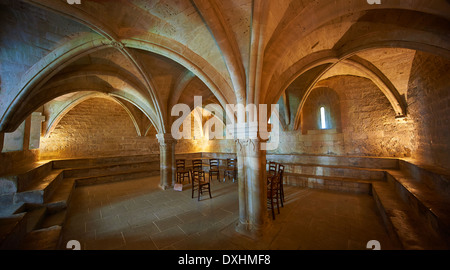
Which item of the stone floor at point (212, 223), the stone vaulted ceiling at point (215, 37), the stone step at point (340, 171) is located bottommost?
→ the stone floor at point (212, 223)

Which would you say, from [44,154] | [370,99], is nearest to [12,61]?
[44,154]

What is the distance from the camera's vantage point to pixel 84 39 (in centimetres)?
348

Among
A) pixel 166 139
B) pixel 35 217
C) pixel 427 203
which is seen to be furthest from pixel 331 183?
pixel 35 217

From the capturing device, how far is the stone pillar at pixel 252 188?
9.41ft

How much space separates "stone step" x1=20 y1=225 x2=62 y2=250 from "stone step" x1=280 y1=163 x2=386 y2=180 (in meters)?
6.93

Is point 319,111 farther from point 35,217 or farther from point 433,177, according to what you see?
point 35,217

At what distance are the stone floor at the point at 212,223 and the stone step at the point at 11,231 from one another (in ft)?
3.19

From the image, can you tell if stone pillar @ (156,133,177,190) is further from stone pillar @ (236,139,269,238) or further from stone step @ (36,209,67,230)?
stone pillar @ (236,139,269,238)

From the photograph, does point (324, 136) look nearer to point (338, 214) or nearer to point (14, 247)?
point (338, 214)

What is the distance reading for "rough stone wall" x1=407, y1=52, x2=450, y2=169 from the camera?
11.8 feet

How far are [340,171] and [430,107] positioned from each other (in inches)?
115

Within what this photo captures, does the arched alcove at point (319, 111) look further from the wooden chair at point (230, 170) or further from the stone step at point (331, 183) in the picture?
the wooden chair at point (230, 170)

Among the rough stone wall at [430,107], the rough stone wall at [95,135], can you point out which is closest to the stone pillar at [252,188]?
the rough stone wall at [430,107]

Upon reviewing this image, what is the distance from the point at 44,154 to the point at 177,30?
9.51 m
